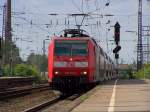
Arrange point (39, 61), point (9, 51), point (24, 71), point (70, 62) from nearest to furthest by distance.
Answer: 1. point (70, 62)
2. point (24, 71)
3. point (9, 51)
4. point (39, 61)

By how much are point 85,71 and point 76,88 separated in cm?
222

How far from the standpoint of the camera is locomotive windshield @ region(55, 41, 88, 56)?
30906 millimetres

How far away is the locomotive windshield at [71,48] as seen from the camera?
30.9 meters

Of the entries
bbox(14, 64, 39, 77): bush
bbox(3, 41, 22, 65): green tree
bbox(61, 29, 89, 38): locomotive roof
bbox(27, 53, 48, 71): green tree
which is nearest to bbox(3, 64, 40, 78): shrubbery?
bbox(14, 64, 39, 77): bush

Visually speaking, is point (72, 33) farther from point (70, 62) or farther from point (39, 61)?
point (39, 61)

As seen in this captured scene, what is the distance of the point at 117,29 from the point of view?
41344mm

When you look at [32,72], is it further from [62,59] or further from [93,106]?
[93,106]

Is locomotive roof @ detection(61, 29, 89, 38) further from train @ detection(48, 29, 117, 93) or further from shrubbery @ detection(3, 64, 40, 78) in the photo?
shrubbery @ detection(3, 64, 40, 78)

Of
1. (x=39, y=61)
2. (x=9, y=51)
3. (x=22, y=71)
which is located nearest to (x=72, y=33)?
(x=22, y=71)

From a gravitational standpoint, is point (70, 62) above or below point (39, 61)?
below

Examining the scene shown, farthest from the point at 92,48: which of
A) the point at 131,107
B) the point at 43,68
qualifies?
the point at 43,68

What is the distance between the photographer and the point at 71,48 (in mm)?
31078

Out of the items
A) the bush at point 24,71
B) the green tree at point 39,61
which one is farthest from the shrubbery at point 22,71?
the green tree at point 39,61

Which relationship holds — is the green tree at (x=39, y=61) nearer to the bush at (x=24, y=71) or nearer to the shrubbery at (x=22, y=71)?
the shrubbery at (x=22, y=71)
